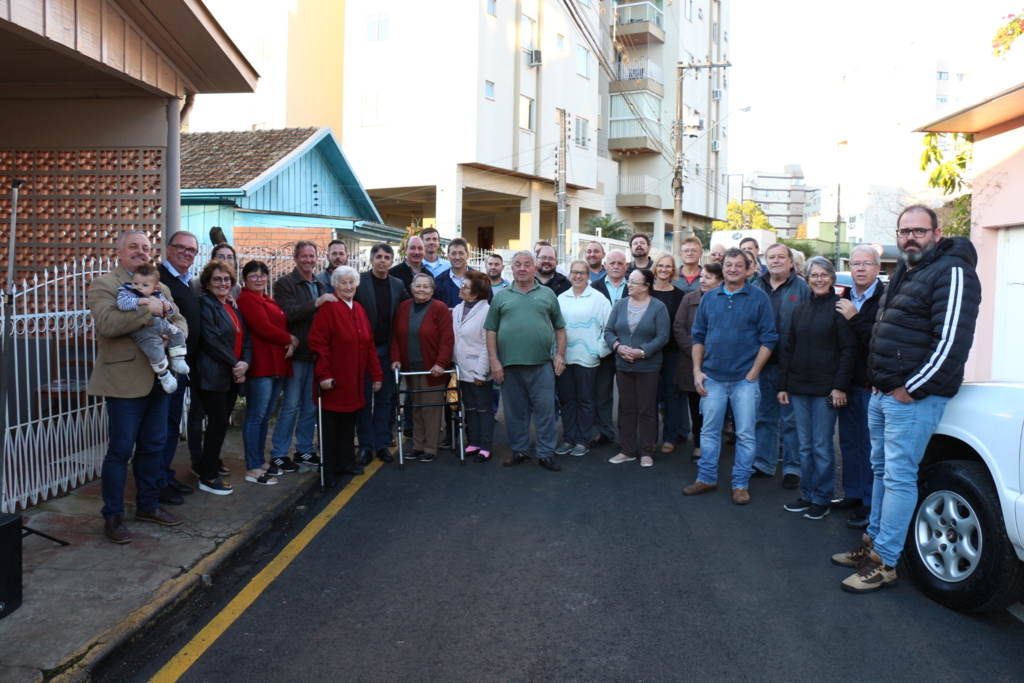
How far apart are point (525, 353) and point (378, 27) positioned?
23.7 m

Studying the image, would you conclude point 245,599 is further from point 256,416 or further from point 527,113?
point 527,113

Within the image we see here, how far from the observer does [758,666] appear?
3846 mm

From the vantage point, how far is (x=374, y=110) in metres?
28.7

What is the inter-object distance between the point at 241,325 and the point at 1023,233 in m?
9.28

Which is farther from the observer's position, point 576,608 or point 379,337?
point 379,337

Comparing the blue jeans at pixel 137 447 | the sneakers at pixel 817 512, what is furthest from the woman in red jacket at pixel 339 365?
the sneakers at pixel 817 512

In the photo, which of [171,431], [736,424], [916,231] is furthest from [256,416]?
[916,231]

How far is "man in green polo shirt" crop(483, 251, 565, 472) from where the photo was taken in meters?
7.88

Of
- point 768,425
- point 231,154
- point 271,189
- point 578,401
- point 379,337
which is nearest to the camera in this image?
point 768,425

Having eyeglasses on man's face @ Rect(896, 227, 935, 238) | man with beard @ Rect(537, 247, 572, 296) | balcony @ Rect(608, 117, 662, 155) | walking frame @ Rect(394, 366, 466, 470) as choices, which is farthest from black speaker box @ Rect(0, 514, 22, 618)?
balcony @ Rect(608, 117, 662, 155)

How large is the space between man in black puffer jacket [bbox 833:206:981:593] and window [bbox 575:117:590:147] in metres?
29.4

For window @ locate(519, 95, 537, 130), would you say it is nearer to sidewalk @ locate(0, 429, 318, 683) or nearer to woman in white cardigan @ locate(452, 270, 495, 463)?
woman in white cardigan @ locate(452, 270, 495, 463)

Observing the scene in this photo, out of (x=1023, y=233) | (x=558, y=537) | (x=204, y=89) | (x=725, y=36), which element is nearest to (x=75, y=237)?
(x=204, y=89)

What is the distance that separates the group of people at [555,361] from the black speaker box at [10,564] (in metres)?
1.51
